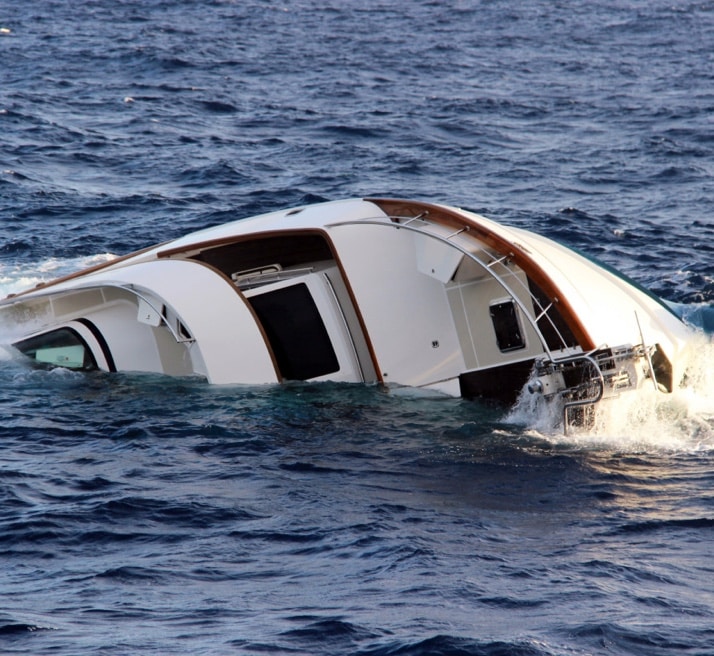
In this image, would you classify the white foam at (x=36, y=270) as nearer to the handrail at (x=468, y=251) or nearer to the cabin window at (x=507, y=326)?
the handrail at (x=468, y=251)

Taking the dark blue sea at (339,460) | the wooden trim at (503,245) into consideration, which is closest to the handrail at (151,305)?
the dark blue sea at (339,460)

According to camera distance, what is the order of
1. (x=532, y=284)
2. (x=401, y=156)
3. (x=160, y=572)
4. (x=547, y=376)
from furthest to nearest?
(x=401, y=156), (x=532, y=284), (x=547, y=376), (x=160, y=572)

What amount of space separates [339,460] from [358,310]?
2.89 metres

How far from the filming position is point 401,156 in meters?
29.4

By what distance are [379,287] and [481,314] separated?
1457mm

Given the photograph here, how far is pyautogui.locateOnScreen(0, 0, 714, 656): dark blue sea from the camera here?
952 centimetres

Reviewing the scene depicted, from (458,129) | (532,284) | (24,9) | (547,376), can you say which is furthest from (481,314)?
(24,9)

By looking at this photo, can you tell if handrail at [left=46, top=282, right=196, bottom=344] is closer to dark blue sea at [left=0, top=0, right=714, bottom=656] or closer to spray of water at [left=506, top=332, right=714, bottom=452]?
dark blue sea at [left=0, top=0, right=714, bottom=656]

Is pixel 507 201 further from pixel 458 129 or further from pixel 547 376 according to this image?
pixel 547 376

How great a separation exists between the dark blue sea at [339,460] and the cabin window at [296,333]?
55cm

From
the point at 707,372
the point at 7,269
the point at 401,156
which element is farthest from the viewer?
the point at 401,156

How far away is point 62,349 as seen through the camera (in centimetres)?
1647

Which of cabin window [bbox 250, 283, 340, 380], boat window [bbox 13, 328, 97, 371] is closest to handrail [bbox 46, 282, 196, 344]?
boat window [bbox 13, 328, 97, 371]

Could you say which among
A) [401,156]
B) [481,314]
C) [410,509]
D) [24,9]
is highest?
[24,9]
